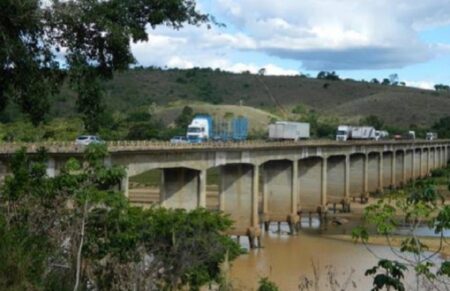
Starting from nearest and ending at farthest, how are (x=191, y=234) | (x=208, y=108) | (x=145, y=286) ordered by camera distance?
(x=145, y=286) → (x=191, y=234) → (x=208, y=108)

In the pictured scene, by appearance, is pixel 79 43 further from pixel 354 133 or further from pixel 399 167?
pixel 399 167

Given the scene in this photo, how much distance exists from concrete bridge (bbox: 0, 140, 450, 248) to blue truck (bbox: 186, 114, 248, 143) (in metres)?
4.47

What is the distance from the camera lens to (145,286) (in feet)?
51.3

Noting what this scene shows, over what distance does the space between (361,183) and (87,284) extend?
247ft

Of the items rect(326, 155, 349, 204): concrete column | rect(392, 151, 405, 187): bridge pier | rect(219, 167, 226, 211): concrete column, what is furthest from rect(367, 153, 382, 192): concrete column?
rect(219, 167, 226, 211): concrete column

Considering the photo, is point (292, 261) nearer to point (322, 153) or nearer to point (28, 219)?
point (322, 153)

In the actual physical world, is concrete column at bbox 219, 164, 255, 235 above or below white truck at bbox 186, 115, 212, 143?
below

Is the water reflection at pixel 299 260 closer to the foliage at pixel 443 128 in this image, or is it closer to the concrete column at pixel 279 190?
the concrete column at pixel 279 190

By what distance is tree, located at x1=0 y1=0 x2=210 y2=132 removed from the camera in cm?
1369

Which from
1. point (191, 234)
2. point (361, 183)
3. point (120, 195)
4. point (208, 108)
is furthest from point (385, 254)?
point (208, 108)

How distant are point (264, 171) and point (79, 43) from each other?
5325cm

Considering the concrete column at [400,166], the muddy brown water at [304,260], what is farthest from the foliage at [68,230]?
the concrete column at [400,166]

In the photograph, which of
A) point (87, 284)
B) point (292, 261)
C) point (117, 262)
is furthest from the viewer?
point (292, 261)

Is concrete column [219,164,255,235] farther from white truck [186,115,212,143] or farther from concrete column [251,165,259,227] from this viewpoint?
white truck [186,115,212,143]
